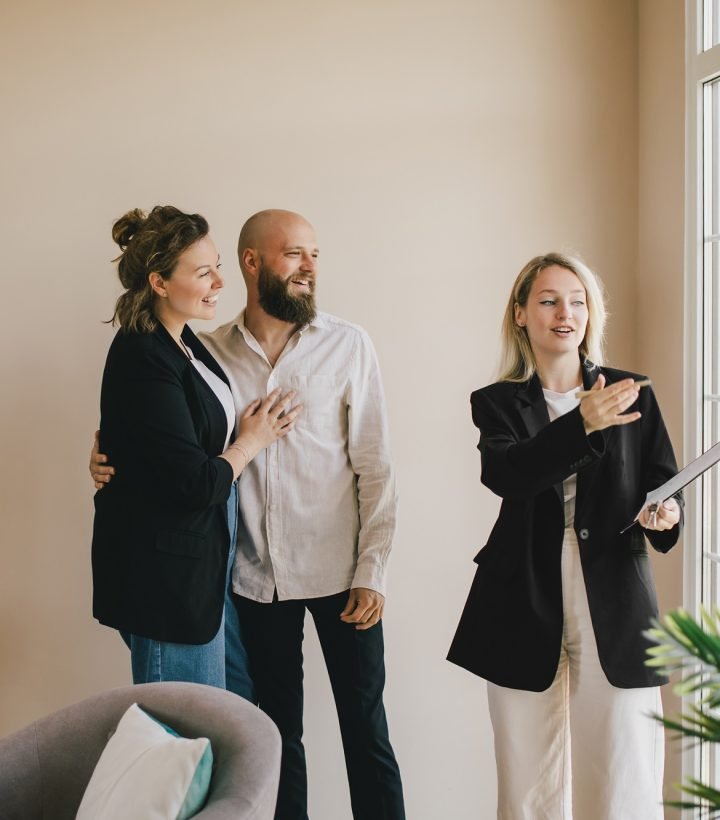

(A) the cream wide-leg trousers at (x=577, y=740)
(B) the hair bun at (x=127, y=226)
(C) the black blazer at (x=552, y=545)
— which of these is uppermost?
(B) the hair bun at (x=127, y=226)

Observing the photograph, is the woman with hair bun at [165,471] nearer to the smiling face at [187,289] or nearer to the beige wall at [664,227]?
the smiling face at [187,289]

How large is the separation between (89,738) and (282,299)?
1151 millimetres

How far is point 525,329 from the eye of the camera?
203 centimetres

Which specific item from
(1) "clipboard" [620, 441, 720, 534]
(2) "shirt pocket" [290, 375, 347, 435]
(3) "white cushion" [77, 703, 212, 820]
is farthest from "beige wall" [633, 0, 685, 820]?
(3) "white cushion" [77, 703, 212, 820]

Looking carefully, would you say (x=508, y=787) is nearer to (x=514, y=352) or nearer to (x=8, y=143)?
(x=514, y=352)

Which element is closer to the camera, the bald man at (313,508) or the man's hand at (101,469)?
the man's hand at (101,469)

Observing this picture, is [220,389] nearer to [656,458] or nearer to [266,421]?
[266,421]

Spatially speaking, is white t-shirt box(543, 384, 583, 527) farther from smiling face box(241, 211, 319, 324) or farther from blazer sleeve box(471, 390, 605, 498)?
smiling face box(241, 211, 319, 324)

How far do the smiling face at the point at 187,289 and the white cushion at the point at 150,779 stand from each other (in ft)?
3.28

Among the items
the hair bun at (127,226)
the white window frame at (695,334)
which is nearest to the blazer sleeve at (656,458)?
the white window frame at (695,334)

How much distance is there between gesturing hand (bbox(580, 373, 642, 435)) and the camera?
165 centimetres

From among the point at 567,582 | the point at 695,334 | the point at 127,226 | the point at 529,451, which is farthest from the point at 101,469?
the point at 695,334

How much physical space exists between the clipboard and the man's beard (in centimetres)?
101

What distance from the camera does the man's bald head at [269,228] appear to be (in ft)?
7.41
